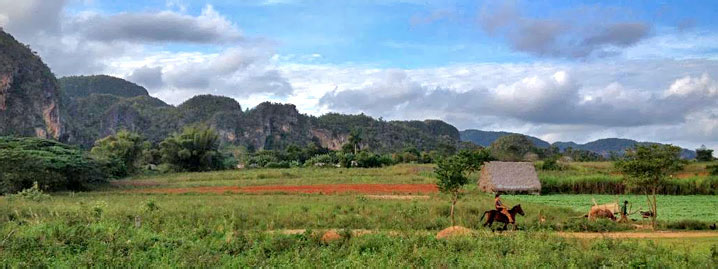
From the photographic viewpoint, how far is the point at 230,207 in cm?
2058

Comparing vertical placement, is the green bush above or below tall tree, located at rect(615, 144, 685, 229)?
below

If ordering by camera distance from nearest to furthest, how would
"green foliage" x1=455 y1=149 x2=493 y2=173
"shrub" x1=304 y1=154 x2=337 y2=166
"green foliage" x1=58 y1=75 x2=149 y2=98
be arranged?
"green foliage" x1=455 y1=149 x2=493 y2=173 → "shrub" x1=304 y1=154 x2=337 y2=166 → "green foliage" x1=58 y1=75 x2=149 y2=98

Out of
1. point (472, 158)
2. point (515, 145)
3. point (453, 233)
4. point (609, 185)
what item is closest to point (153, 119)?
point (515, 145)

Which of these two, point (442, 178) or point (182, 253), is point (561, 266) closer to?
point (182, 253)

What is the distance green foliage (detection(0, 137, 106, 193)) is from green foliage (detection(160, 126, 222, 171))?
21.8 metres

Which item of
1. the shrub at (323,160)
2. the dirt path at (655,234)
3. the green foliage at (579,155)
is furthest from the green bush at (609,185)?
the green foliage at (579,155)

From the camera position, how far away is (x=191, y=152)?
207ft

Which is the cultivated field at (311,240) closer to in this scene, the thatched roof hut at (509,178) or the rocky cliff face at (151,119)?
the thatched roof hut at (509,178)

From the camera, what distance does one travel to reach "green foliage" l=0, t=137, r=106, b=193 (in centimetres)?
3334

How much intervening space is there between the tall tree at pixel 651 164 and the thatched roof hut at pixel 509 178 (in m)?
16.3

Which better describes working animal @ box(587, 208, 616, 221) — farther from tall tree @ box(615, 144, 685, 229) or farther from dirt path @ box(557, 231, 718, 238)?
dirt path @ box(557, 231, 718, 238)

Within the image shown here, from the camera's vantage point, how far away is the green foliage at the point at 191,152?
A: 62781mm

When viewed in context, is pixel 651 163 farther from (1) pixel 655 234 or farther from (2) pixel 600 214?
(1) pixel 655 234

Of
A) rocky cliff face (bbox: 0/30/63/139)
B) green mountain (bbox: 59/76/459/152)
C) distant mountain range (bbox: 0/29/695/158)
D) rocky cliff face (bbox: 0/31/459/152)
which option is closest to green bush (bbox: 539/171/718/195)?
distant mountain range (bbox: 0/29/695/158)
